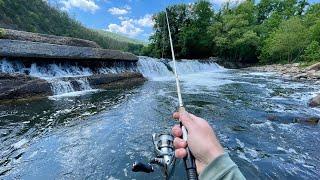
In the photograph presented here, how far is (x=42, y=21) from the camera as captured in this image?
46281 mm

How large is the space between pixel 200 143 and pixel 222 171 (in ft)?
0.54

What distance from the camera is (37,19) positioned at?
1784 inches

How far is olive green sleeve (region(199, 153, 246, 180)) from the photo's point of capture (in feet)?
3.49

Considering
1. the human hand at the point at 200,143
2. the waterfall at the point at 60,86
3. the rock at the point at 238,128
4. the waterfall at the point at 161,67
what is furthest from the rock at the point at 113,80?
the human hand at the point at 200,143

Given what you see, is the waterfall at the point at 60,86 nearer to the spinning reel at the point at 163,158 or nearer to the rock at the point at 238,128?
the rock at the point at 238,128

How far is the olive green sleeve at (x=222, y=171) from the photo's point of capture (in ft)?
3.49

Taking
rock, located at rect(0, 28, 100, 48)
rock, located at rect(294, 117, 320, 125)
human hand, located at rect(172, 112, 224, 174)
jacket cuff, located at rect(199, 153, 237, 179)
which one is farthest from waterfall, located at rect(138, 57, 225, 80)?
jacket cuff, located at rect(199, 153, 237, 179)

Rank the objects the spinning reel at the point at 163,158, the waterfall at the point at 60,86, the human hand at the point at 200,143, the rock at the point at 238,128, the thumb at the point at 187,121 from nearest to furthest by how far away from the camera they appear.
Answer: the human hand at the point at 200,143 → the thumb at the point at 187,121 → the spinning reel at the point at 163,158 → the rock at the point at 238,128 → the waterfall at the point at 60,86

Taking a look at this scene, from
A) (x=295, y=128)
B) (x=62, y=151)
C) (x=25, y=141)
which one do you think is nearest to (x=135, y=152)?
(x=62, y=151)

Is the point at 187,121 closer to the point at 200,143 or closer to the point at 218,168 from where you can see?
the point at 200,143

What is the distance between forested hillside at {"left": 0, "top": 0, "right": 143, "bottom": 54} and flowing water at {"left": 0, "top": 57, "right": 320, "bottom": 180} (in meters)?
32.9

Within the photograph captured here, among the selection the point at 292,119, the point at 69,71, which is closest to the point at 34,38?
the point at 69,71

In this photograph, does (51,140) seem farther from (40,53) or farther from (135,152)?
(40,53)

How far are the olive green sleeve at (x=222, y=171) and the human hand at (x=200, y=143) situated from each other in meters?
0.03
